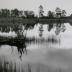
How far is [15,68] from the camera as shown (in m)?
1.31

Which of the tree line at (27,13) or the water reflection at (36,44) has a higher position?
the tree line at (27,13)

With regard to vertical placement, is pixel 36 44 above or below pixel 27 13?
below

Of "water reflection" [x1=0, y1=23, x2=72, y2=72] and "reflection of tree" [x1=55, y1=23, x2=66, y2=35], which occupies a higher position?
"reflection of tree" [x1=55, y1=23, x2=66, y2=35]

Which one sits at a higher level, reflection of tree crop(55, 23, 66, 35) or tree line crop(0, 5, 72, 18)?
tree line crop(0, 5, 72, 18)

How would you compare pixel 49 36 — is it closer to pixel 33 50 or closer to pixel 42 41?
pixel 42 41

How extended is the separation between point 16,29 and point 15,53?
0.23 m

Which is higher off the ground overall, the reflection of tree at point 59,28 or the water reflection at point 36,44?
the reflection of tree at point 59,28

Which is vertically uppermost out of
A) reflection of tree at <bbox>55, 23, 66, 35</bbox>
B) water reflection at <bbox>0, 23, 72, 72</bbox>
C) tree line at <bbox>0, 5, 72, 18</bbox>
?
tree line at <bbox>0, 5, 72, 18</bbox>

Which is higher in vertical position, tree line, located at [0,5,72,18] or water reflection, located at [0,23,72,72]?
tree line, located at [0,5,72,18]

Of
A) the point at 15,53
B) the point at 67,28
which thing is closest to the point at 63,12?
the point at 67,28

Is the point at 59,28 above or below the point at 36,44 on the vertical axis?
above

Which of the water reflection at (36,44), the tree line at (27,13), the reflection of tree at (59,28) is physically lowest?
the water reflection at (36,44)

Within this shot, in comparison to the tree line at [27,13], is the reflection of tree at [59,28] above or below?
below

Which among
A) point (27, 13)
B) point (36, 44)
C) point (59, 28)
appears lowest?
point (36, 44)
